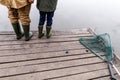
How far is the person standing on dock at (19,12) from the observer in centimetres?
412

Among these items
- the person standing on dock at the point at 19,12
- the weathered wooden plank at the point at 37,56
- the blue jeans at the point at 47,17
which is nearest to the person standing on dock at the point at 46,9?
the blue jeans at the point at 47,17

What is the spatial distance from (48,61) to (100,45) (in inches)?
49.7

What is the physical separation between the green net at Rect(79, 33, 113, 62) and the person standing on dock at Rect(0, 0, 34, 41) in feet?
3.57

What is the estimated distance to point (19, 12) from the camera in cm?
427

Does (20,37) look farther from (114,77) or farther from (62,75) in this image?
(114,77)

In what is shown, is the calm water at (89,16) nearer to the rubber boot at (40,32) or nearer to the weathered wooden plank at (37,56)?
the rubber boot at (40,32)

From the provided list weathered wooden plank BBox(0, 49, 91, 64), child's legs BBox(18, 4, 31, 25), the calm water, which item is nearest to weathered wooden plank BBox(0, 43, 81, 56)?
weathered wooden plank BBox(0, 49, 91, 64)

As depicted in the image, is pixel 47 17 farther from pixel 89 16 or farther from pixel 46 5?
pixel 89 16

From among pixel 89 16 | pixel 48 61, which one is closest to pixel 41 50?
pixel 48 61

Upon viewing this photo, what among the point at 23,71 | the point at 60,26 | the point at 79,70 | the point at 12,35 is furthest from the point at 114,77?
the point at 60,26

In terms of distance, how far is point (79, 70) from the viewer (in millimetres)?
3947

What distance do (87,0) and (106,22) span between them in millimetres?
2103

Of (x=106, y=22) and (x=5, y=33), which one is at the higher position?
(x=5, y=33)

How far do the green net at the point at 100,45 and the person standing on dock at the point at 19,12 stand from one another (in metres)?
1.09
